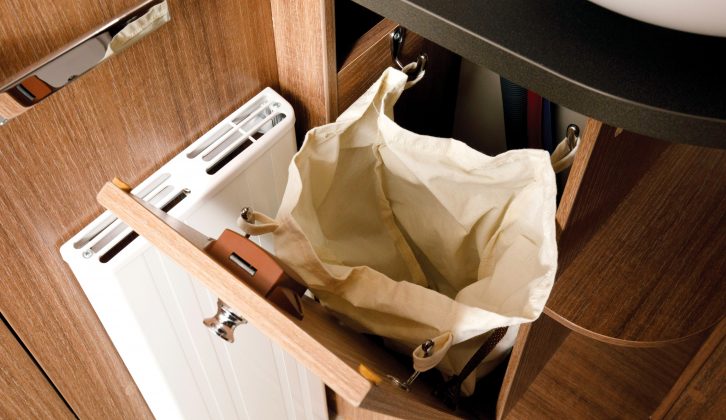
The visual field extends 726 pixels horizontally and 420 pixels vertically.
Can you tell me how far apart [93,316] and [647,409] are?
996mm

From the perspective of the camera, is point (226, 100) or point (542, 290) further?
point (226, 100)

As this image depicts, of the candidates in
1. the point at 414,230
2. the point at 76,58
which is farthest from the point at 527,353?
the point at 76,58

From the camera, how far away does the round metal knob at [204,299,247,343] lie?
0.65 m

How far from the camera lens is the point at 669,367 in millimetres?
1330

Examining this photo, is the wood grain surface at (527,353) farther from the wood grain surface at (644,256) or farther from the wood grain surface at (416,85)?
the wood grain surface at (416,85)

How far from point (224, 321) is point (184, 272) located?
0.55 ft

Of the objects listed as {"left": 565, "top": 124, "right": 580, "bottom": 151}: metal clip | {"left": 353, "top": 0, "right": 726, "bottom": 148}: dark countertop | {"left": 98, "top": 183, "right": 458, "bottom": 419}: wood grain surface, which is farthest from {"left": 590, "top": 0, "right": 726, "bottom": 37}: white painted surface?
{"left": 98, "top": 183, "right": 458, "bottom": 419}: wood grain surface

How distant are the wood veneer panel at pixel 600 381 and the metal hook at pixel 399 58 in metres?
0.68

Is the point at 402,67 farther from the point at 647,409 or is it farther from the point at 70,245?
the point at 647,409

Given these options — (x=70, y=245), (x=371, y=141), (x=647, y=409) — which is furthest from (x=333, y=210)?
(x=647, y=409)

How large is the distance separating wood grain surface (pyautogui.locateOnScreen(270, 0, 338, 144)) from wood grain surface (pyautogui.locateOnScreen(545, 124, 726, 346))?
0.34 m

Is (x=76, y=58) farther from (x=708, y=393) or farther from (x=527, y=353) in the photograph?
(x=708, y=393)

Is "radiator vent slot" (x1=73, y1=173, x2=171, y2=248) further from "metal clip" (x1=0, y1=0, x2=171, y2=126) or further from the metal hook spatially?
the metal hook

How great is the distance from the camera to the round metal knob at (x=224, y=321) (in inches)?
25.4
